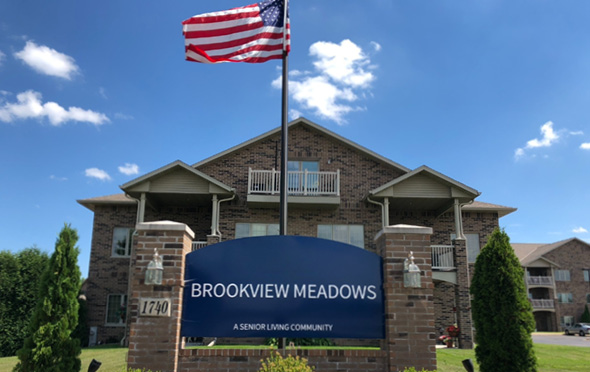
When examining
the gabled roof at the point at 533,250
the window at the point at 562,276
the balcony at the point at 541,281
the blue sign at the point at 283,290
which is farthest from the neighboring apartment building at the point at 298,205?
the window at the point at 562,276

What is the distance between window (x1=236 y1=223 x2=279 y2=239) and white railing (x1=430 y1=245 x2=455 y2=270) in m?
6.25

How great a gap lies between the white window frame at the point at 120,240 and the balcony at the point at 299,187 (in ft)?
19.7

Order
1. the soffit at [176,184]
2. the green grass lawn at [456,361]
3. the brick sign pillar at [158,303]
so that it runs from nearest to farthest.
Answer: the brick sign pillar at [158,303], the green grass lawn at [456,361], the soffit at [176,184]

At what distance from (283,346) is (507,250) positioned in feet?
13.7

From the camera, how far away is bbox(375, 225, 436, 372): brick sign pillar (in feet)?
18.7

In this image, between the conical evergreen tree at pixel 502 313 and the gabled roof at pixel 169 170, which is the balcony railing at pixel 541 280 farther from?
the conical evergreen tree at pixel 502 313

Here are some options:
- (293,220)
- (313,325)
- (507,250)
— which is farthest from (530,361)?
(293,220)

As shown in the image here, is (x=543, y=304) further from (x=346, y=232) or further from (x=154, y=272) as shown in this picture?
(x=154, y=272)

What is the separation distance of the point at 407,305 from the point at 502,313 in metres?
2.32

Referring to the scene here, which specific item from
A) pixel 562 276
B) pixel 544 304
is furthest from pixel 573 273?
pixel 544 304

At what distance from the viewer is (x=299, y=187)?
18203 millimetres

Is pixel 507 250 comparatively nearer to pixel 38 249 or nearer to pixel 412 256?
pixel 412 256

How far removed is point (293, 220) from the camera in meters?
18.4

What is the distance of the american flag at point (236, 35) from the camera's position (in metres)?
7.91
